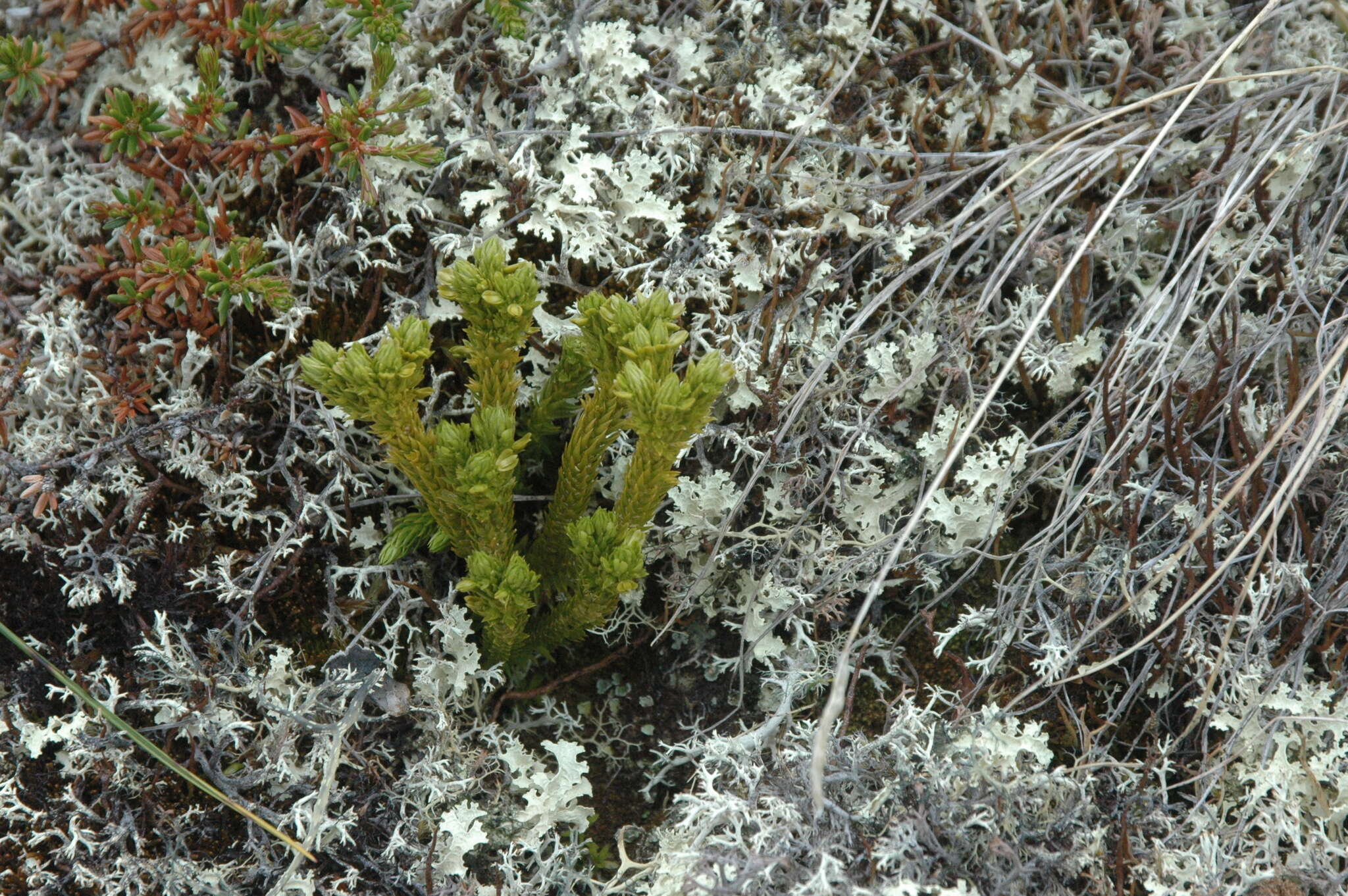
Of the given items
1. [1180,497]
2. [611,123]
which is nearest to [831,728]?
[1180,497]

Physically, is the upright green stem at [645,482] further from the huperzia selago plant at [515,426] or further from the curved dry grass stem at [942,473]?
the curved dry grass stem at [942,473]

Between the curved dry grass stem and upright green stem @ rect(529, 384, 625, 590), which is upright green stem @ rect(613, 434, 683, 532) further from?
the curved dry grass stem

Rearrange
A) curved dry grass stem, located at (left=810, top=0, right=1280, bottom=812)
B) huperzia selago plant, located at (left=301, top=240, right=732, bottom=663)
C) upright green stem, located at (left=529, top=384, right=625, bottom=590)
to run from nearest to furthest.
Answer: curved dry grass stem, located at (left=810, top=0, right=1280, bottom=812)
huperzia selago plant, located at (left=301, top=240, right=732, bottom=663)
upright green stem, located at (left=529, top=384, right=625, bottom=590)

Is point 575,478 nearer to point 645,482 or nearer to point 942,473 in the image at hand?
point 645,482

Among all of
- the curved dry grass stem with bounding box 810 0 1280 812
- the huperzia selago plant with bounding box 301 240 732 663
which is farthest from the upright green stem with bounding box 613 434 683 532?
the curved dry grass stem with bounding box 810 0 1280 812

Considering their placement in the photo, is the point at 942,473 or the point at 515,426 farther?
the point at 515,426

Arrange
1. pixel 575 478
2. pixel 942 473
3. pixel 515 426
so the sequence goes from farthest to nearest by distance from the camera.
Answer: pixel 575 478 < pixel 515 426 < pixel 942 473

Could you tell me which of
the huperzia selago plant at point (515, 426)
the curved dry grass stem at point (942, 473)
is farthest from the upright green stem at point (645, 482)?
the curved dry grass stem at point (942, 473)

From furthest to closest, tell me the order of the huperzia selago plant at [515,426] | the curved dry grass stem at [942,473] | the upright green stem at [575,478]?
the upright green stem at [575,478], the huperzia selago plant at [515,426], the curved dry grass stem at [942,473]

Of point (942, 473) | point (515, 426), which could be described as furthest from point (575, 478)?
point (942, 473)
